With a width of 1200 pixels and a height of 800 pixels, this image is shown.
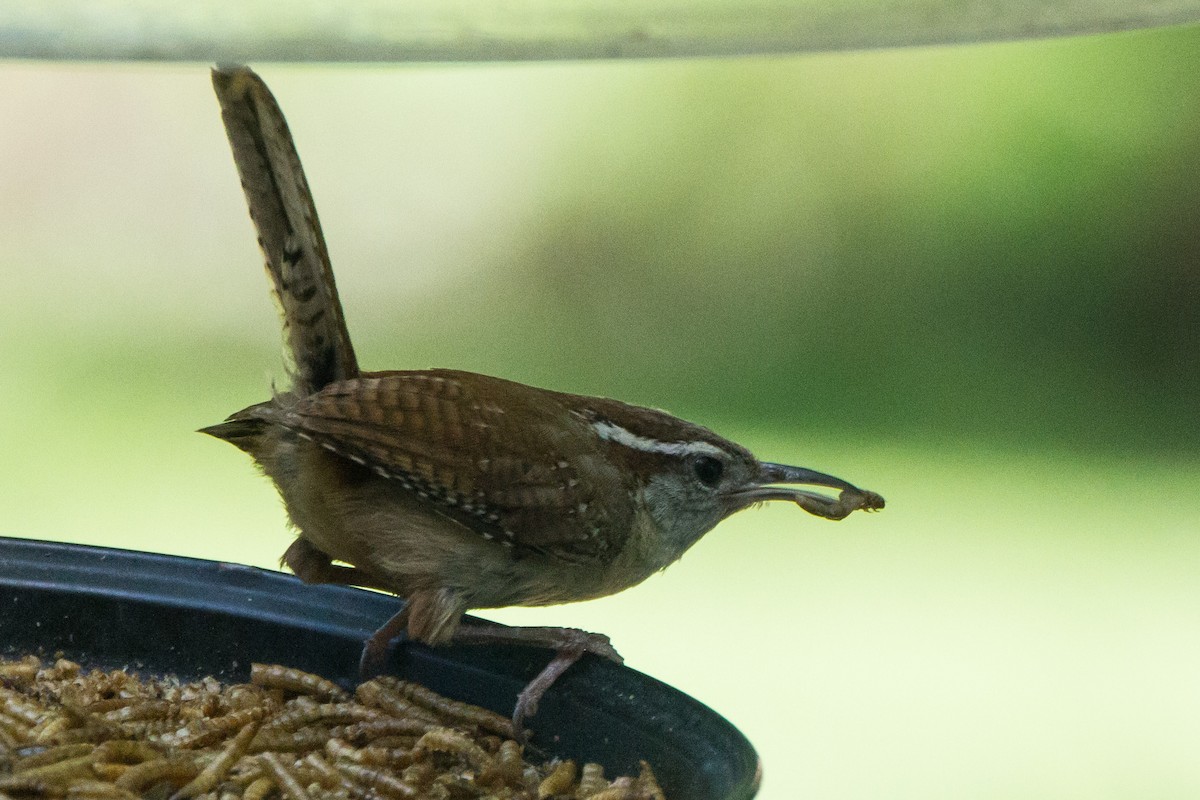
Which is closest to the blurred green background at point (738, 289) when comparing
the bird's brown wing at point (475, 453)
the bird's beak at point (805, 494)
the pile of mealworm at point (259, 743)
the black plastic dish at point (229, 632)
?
the bird's beak at point (805, 494)

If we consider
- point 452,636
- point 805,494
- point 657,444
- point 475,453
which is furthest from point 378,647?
point 805,494

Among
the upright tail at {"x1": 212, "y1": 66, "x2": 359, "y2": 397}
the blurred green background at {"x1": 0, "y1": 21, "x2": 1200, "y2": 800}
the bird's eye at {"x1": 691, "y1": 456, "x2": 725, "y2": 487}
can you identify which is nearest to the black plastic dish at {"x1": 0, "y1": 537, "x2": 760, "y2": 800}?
the upright tail at {"x1": 212, "y1": 66, "x2": 359, "y2": 397}

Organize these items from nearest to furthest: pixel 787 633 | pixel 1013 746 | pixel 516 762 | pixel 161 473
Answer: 1. pixel 516 762
2. pixel 1013 746
3. pixel 787 633
4. pixel 161 473

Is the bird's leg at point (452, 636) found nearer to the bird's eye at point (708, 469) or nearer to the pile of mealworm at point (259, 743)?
the pile of mealworm at point (259, 743)

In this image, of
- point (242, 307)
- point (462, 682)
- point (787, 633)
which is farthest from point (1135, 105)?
point (462, 682)

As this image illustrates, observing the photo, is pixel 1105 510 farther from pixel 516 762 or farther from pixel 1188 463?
pixel 516 762

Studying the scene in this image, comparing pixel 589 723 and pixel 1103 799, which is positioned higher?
pixel 589 723

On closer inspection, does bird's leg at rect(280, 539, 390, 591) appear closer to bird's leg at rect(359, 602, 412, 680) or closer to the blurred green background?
bird's leg at rect(359, 602, 412, 680)
